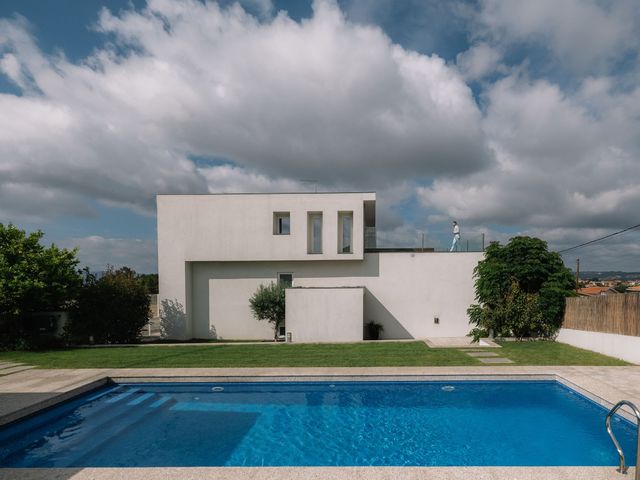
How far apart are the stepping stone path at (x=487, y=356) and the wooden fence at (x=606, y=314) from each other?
3.77m

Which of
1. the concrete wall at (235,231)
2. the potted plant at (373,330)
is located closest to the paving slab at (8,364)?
the concrete wall at (235,231)

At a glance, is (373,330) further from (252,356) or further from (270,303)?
(252,356)

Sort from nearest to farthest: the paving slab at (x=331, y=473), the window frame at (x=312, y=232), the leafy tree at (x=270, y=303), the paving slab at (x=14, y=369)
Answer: the paving slab at (x=331, y=473) < the paving slab at (x=14, y=369) < the leafy tree at (x=270, y=303) < the window frame at (x=312, y=232)

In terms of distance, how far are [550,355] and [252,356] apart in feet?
33.0

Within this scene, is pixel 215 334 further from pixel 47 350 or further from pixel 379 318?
pixel 379 318

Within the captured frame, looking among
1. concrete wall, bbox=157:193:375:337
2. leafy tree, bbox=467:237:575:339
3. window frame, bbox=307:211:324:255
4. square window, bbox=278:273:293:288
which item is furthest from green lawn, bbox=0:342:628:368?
window frame, bbox=307:211:324:255

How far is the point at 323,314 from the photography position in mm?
17141

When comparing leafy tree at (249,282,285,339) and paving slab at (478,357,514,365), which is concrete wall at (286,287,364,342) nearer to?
leafy tree at (249,282,285,339)

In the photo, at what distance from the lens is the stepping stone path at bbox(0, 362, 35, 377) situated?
37.8 ft

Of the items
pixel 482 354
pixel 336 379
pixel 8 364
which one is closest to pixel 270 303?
pixel 336 379

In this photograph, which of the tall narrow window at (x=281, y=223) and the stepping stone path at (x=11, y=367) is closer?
the stepping stone path at (x=11, y=367)

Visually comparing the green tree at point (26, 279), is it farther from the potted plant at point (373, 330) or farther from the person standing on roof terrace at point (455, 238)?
the person standing on roof terrace at point (455, 238)

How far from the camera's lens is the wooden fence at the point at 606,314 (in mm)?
12039

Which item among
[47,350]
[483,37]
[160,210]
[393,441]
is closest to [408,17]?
[483,37]
